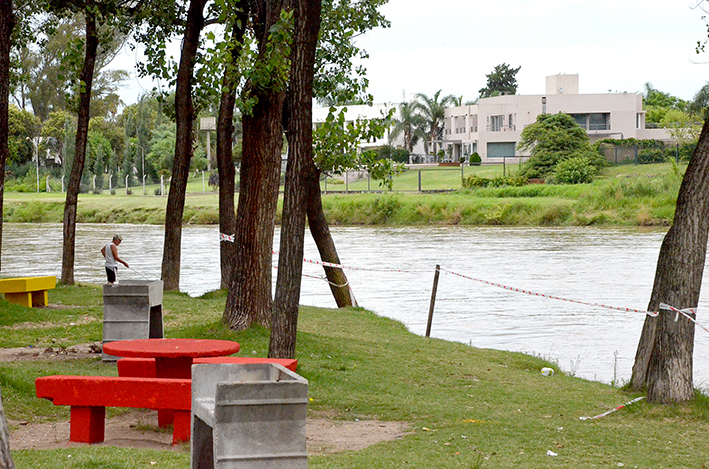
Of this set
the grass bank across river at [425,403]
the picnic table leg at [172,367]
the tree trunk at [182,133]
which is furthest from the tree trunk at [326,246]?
the picnic table leg at [172,367]

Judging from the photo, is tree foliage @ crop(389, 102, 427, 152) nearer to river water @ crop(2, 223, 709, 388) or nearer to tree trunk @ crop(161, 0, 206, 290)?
river water @ crop(2, 223, 709, 388)

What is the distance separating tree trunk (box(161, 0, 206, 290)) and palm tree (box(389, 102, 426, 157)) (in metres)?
79.7

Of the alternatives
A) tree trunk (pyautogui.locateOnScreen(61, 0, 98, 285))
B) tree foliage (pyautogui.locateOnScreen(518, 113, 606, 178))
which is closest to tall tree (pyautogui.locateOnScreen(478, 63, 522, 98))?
tree foliage (pyautogui.locateOnScreen(518, 113, 606, 178))

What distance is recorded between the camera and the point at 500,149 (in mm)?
88125

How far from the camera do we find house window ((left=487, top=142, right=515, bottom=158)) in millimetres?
87312

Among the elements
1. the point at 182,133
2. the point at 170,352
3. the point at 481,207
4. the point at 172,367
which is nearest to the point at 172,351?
the point at 170,352

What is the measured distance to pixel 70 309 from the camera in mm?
16281

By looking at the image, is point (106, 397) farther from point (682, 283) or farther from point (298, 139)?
point (682, 283)

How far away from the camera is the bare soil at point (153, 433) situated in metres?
7.56

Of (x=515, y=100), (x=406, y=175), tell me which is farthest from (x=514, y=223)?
(x=515, y=100)

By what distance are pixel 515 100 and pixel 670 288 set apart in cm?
7757

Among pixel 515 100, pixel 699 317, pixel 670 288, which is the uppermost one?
pixel 515 100

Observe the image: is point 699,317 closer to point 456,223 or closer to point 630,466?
point 630,466

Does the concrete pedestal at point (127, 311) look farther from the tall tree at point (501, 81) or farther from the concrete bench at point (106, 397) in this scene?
the tall tree at point (501, 81)
